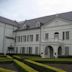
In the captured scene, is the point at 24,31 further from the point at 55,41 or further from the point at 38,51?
the point at 55,41

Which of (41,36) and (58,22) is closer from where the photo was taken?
(58,22)

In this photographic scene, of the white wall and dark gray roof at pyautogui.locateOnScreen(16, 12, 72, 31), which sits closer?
dark gray roof at pyautogui.locateOnScreen(16, 12, 72, 31)

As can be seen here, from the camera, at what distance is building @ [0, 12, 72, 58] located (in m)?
36.5

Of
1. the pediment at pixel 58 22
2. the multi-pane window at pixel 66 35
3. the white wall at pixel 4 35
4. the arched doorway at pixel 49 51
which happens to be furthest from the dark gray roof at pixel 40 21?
the arched doorway at pixel 49 51

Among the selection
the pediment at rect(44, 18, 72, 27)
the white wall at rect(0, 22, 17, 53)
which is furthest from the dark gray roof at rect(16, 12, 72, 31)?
the white wall at rect(0, 22, 17, 53)

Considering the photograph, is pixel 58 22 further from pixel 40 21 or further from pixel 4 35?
pixel 4 35

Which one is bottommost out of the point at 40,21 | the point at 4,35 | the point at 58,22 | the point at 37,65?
the point at 37,65

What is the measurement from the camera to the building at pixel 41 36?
3653 cm

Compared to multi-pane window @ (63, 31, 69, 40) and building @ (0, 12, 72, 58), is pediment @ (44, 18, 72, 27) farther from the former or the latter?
multi-pane window @ (63, 31, 69, 40)

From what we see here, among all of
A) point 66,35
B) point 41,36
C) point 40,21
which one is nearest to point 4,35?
A: point 40,21

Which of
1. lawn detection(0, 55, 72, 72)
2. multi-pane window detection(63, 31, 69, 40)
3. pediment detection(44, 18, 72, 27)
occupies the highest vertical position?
pediment detection(44, 18, 72, 27)

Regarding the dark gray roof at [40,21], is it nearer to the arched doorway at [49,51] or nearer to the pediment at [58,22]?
the pediment at [58,22]

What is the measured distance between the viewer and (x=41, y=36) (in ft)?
138

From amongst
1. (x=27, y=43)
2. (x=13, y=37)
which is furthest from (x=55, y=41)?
(x=13, y=37)
